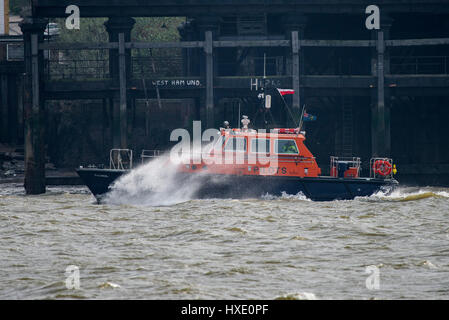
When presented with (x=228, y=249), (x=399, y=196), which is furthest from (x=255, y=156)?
(x=228, y=249)

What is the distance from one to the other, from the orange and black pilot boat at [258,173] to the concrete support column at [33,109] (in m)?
6.28

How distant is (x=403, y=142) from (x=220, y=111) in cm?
889

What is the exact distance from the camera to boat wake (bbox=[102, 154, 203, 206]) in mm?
22422

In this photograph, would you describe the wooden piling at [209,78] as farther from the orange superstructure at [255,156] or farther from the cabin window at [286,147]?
the cabin window at [286,147]

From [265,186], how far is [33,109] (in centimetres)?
1079

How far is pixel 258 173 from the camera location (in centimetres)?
2278

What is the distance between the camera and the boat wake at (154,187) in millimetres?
22422

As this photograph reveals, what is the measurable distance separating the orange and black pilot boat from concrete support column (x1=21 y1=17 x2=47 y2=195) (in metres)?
6.28

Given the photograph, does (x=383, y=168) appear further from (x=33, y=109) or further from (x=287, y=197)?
(x=33, y=109)

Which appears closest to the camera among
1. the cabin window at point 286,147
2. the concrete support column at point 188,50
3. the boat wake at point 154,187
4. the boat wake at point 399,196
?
the boat wake at point 154,187

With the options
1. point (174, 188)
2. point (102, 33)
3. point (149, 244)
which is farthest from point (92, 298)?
point (102, 33)

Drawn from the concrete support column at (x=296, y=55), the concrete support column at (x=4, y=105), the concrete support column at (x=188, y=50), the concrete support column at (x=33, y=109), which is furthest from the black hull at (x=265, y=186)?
the concrete support column at (x=4, y=105)

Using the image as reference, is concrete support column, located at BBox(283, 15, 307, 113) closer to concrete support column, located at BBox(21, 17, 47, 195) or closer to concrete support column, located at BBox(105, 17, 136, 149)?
concrete support column, located at BBox(105, 17, 136, 149)

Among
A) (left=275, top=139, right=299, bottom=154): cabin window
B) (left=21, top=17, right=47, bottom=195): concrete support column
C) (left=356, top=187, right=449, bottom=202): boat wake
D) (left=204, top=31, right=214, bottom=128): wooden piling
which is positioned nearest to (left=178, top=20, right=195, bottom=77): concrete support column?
(left=204, top=31, right=214, bottom=128): wooden piling
